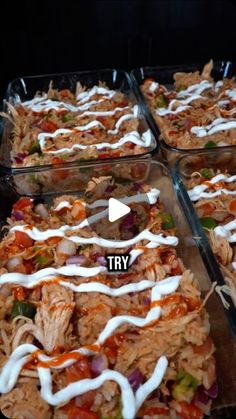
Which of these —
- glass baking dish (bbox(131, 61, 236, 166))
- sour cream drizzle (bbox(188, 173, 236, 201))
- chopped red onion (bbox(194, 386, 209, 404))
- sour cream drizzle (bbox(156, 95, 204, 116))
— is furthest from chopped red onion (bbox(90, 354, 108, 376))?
glass baking dish (bbox(131, 61, 236, 166))

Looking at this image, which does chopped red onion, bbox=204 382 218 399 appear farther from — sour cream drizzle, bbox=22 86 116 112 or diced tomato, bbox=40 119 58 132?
sour cream drizzle, bbox=22 86 116 112

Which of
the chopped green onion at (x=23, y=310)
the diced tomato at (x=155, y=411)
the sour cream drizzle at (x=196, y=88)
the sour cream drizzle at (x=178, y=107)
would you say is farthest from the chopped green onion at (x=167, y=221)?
the sour cream drizzle at (x=196, y=88)

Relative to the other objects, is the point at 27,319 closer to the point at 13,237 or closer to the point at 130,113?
the point at 13,237

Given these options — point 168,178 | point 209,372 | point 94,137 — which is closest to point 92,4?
point 94,137

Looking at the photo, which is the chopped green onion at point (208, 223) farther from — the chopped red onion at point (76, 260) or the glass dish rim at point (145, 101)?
the chopped red onion at point (76, 260)

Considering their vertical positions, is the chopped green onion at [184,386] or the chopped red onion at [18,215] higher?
the chopped red onion at [18,215]

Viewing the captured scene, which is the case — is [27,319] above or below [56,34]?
below

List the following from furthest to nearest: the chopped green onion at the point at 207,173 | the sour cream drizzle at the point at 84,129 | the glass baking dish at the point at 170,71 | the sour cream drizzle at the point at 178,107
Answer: the glass baking dish at the point at 170,71
the sour cream drizzle at the point at 178,107
the sour cream drizzle at the point at 84,129
the chopped green onion at the point at 207,173
